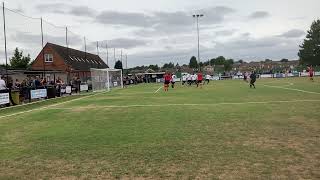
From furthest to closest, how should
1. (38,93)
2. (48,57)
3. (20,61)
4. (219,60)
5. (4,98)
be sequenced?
(219,60), (20,61), (48,57), (38,93), (4,98)

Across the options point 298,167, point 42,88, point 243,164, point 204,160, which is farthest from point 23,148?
point 42,88

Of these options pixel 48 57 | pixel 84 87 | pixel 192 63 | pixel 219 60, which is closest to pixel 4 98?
pixel 84 87

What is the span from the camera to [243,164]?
337 inches

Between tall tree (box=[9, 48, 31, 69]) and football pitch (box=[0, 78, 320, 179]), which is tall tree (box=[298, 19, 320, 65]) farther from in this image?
football pitch (box=[0, 78, 320, 179])

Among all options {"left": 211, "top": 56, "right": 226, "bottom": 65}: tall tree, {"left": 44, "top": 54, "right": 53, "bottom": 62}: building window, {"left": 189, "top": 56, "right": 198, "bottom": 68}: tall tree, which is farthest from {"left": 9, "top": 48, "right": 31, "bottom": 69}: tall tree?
{"left": 211, "top": 56, "right": 226, "bottom": 65}: tall tree

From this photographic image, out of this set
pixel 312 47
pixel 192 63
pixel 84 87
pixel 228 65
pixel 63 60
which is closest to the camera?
pixel 84 87

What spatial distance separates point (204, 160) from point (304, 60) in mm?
131843

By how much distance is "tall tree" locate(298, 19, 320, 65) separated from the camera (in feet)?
432

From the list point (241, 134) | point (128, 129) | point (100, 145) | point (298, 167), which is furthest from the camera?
point (128, 129)

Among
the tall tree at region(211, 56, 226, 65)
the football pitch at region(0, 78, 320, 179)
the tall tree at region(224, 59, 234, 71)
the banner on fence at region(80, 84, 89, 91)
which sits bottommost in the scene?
the banner on fence at region(80, 84, 89, 91)

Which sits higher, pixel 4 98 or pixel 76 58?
pixel 76 58

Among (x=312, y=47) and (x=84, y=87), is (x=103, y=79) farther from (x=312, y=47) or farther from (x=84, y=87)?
(x=312, y=47)

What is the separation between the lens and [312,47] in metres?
133

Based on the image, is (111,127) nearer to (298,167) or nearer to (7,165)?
(7,165)
